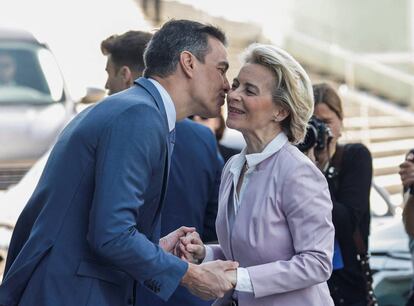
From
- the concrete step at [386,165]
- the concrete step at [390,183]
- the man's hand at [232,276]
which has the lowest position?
the concrete step at [386,165]

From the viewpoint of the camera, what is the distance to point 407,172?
5.15 metres

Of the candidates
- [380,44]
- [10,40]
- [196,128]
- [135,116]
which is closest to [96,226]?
[135,116]

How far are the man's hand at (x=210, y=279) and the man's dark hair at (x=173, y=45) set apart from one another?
2.17 feet

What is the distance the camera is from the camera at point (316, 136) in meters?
4.91

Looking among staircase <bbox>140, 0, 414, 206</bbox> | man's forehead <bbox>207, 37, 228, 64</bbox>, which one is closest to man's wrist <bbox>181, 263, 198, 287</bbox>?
man's forehead <bbox>207, 37, 228, 64</bbox>

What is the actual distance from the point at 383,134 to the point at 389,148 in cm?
105

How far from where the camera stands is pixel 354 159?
5.36 metres

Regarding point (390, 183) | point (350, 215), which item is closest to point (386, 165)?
point (390, 183)

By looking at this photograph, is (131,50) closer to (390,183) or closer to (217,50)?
(217,50)

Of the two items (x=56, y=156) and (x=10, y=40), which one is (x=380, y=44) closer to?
(x=10, y=40)

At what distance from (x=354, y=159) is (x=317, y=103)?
342 mm

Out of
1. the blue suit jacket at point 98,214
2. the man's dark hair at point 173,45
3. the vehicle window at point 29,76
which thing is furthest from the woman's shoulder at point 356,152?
the vehicle window at point 29,76

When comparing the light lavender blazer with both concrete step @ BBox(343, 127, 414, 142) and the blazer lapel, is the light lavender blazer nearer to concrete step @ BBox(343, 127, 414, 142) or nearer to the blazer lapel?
the blazer lapel

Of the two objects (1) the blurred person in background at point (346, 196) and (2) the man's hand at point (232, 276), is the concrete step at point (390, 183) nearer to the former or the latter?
(1) the blurred person in background at point (346, 196)
